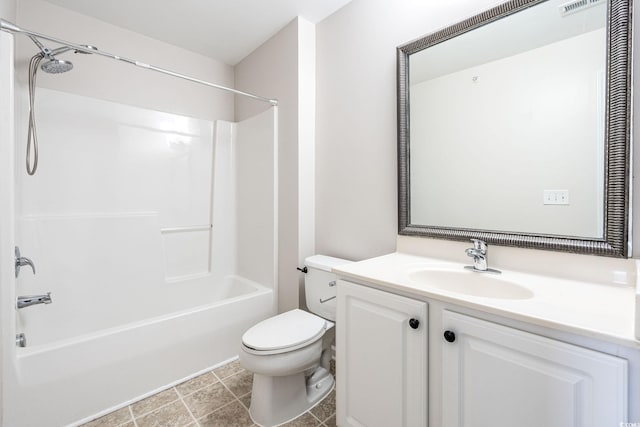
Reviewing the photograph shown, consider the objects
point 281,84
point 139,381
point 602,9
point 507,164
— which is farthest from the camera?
point 281,84

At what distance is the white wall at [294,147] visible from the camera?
6.48 ft

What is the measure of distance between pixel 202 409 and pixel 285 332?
23.6 inches

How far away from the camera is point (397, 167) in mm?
1548

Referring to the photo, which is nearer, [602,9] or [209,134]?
[602,9]

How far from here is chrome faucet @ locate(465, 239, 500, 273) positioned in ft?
3.84

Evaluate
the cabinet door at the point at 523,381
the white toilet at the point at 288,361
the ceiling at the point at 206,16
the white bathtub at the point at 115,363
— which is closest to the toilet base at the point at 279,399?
the white toilet at the point at 288,361

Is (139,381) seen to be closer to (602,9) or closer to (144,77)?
(144,77)

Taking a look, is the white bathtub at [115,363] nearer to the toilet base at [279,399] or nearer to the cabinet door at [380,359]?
the toilet base at [279,399]

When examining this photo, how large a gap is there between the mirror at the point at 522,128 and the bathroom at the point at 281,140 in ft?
0.34

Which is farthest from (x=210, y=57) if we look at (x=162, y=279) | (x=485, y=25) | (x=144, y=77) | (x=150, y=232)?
(x=485, y=25)

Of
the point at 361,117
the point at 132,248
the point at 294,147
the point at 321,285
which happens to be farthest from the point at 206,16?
the point at 321,285

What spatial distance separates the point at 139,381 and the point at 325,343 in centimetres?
104

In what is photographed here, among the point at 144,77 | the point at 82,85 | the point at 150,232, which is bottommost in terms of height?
the point at 150,232

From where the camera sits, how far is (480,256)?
1178mm
